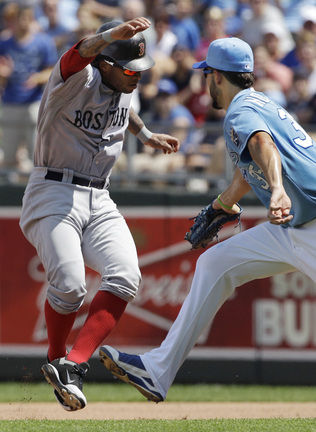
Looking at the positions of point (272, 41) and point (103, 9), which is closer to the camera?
point (272, 41)

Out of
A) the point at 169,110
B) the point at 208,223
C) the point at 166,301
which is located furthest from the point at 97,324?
the point at 169,110

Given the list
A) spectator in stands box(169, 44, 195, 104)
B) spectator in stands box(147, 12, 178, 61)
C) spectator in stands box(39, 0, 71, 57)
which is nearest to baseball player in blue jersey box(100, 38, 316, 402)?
spectator in stands box(169, 44, 195, 104)

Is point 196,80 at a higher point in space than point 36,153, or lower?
lower

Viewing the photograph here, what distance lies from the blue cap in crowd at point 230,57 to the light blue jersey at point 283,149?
212mm

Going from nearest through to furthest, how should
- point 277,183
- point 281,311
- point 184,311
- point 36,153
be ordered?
point 277,183 → point 184,311 → point 36,153 → point 281,311

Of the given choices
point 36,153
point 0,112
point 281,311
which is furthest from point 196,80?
point 36,153

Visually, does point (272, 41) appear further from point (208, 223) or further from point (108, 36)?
point (108, 36)

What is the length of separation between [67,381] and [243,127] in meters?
1.67

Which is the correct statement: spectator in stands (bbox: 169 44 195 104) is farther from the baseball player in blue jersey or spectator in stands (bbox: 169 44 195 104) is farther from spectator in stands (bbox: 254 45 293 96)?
the baseball player in blue jersey

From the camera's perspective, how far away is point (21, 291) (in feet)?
26.7

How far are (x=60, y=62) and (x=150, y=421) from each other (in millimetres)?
2227

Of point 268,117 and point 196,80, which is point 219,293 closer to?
point 268,117

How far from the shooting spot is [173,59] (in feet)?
32.5

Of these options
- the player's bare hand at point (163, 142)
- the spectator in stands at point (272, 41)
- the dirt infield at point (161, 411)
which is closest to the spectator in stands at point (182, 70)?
the spectator in stands at point (272, 41)
